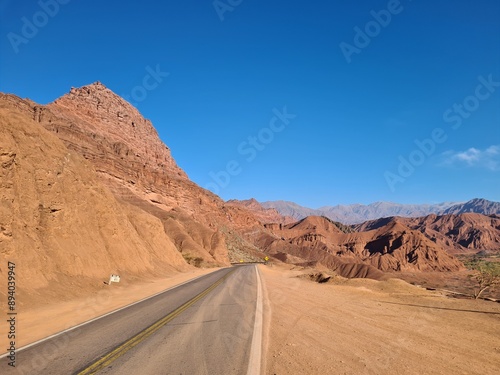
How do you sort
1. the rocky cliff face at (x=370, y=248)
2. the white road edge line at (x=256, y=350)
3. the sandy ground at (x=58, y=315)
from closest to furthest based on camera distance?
1. the white road edge line at (x=256, y=350)
2. the sandy ground at (x=58, y=315)
3. the rocky cliff face at (x=370, y=248)

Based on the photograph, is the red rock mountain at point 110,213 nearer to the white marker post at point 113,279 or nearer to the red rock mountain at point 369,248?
the red rock mountain at point 369,248

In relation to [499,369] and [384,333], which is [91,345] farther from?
[499,369]

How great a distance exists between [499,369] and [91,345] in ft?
29.3

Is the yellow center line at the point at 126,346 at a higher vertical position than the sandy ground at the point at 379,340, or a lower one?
higher

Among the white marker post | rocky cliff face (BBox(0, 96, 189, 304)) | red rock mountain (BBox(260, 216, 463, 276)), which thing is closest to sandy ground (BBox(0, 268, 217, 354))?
rocky cliff face (BBox(0, 96, 189, 304))

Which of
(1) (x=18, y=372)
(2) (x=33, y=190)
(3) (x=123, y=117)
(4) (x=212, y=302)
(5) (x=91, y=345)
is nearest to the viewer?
(1) (x=18, y=372)

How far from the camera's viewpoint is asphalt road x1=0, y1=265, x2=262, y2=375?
6.26 metres

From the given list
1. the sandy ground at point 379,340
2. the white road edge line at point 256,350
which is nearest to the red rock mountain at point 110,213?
the white road edge line at point 256,350

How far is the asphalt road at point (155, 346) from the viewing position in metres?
6.26

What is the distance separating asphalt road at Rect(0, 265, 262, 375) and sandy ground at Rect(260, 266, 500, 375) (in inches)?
29.0

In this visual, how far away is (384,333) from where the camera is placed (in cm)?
884

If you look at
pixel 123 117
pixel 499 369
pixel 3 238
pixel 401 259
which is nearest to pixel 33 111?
pixel 123 117

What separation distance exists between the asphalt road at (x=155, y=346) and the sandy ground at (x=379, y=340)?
2.42 ft

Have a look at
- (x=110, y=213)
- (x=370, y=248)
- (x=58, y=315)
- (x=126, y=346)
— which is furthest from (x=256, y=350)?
(x=370, y=248)
